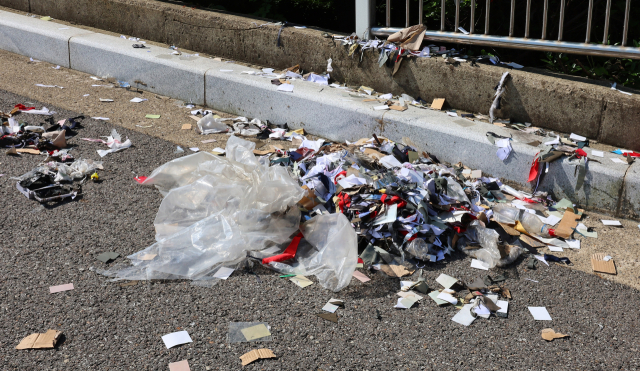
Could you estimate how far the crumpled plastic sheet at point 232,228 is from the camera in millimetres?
3182

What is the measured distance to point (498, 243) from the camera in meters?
3.45

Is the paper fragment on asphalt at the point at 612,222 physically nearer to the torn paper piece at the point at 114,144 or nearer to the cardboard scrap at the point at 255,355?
the cardboard scrap at the point at 255,355

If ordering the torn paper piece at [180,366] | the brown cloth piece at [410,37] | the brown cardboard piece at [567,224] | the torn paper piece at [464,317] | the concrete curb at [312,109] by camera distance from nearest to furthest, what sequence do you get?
the torn paper piece at [180,366]
the torn paper piece at [464,317]
the brown cardboard piece at [567,224]
the concrete curb at [312,109]
the brown cloth piece at [410,37]

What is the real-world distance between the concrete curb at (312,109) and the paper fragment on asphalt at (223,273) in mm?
2043

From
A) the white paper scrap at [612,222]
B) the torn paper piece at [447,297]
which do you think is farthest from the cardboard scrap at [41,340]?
the white paper scrap at [612,222]

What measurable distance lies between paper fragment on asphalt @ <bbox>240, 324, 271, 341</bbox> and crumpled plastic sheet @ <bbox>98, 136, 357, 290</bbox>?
48 cm

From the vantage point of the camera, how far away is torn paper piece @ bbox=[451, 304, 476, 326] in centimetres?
287

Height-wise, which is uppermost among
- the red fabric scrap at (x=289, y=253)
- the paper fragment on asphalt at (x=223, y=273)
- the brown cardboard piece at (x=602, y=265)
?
the red fabric scrap at (x=289, y=253)

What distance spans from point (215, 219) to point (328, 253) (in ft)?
2.39

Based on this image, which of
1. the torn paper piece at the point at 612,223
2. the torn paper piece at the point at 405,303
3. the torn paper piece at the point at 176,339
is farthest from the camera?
the torn paper piece at the point at 612,223

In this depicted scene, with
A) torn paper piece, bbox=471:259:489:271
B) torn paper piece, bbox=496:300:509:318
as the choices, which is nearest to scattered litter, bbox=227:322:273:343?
torn paper piece, bbox=496:300:509:318

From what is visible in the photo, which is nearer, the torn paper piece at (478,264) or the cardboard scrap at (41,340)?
the cardboard scrap at (41,340)

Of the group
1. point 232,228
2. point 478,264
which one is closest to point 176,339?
point 232,228

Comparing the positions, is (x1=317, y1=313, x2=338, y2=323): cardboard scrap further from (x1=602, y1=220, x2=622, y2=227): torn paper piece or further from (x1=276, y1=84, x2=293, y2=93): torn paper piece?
(x1=276, y1=84, x2=293, y2=93): torn paper piece
